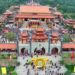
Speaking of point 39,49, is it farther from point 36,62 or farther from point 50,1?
point 50,1

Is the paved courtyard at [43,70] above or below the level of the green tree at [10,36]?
below

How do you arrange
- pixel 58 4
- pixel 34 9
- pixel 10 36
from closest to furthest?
pixel 10 36 < pixel 34 9 < pixel 58 4

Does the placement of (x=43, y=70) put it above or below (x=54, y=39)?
below

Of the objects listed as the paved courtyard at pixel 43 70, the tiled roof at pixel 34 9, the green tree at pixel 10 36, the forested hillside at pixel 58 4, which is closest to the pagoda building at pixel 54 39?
the paved courtyard at pixel 43 70

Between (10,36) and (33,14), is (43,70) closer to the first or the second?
(10,36)

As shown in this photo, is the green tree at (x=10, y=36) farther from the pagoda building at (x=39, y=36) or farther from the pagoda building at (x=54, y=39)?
the pagoda building at (x=54, y=39)

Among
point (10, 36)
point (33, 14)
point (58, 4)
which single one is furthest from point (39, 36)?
point (58, 4)

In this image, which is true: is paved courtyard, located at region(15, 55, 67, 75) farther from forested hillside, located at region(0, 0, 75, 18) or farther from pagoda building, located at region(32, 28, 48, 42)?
forested hillside, located at region(0, 0, 75, 18)

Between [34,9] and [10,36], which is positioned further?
[34,9]

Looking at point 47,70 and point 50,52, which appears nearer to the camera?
point 47,70

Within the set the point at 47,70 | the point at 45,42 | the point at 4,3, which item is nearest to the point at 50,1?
the point at 4,3

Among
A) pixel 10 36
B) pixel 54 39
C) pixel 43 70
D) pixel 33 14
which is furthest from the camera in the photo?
pixel 33 14
